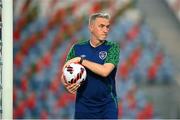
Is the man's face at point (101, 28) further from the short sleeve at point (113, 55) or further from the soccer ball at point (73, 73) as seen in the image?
the soccer ball at point (73, 73)

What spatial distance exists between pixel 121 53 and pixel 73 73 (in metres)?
3.14

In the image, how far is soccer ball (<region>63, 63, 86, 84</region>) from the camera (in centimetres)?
A: 387

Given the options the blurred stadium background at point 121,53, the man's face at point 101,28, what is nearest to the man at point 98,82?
the man's face at point 101,28

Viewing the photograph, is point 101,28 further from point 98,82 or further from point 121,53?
point 121,53

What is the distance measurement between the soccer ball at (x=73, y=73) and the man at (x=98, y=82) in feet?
0.14

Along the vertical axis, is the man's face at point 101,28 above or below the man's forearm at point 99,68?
above

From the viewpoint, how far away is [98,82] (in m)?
3.83

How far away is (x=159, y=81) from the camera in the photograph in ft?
22.5

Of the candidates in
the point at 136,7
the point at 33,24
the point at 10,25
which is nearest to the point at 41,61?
the point at 33,24

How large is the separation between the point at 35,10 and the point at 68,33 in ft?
1.79

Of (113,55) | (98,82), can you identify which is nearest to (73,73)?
(98,82)

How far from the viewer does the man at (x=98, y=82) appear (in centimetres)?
381

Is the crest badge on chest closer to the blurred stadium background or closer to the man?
the man

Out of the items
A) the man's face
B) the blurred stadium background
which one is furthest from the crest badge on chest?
the blurred stadium background
